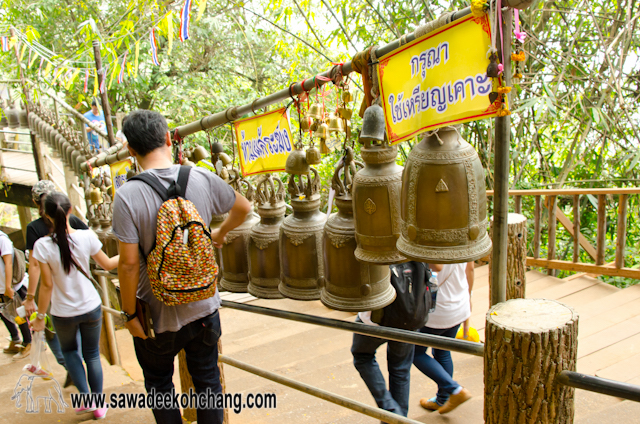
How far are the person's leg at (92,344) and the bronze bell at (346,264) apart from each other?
230 cm

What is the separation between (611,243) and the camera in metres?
6.30

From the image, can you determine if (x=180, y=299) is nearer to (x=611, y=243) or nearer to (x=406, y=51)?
(x=406, y=51)

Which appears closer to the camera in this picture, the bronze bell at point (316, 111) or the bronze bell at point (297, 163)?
the bronze bell at point (297, 163)

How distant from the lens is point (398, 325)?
2.71m

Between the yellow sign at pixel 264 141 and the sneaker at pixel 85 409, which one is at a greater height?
the yellow sign at pixel 264 141

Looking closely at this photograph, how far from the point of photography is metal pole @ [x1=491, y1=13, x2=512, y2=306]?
115 cm

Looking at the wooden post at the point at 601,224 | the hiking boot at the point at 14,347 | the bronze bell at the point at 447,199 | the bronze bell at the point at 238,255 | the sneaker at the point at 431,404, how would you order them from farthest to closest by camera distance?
the hiking boot at the point at 14,347 < the wooden post at the point at 601,224 < the sneaker at the point at 431,404 < the bronze bell at the point at 238,255 < the bronze bell at the point at 447,199

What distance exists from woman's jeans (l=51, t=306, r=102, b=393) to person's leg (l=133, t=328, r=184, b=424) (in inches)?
60.3

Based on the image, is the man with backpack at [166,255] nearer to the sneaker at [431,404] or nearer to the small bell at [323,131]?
the small bell at [323,131]

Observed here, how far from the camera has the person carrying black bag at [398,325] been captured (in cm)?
266

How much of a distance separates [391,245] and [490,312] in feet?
1.35

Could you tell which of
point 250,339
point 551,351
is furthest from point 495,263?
point 250,339

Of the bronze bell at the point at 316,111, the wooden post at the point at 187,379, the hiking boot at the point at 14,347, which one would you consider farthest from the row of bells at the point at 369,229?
the hiking boot at the point at 14,347

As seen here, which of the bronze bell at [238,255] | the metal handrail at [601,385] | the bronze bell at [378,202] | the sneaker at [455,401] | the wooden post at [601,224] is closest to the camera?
the metal handrail at [601,385]
